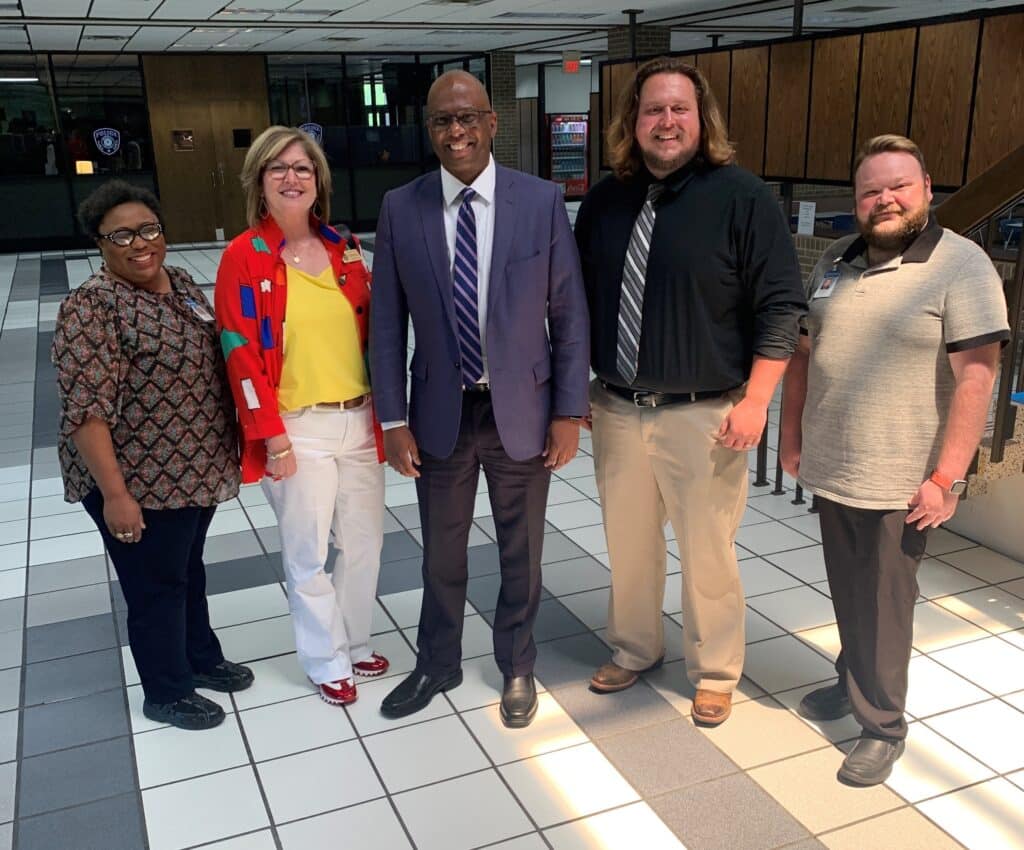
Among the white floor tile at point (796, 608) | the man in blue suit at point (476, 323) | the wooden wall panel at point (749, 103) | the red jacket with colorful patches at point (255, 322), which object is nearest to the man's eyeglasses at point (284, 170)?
the red jacket with colorful patches at point (255, 322)

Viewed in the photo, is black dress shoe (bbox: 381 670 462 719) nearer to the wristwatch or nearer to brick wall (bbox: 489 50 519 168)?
the wristwatch

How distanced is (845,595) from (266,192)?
1905 mm

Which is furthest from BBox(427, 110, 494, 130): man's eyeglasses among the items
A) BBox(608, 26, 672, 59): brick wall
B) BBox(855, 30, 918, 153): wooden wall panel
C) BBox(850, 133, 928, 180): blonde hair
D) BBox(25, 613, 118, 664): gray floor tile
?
BBox(608, 26, 672, 59): brick wall

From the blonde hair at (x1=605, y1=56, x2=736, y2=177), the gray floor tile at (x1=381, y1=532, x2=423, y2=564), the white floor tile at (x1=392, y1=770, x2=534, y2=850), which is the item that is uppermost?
the blonde hair at (x1=605, y1=56, x2=736, y2=177)

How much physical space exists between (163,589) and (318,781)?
0.69 metres

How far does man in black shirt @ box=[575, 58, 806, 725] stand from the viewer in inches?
91.8

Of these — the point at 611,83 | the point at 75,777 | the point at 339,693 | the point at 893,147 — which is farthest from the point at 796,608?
the point at 611,83

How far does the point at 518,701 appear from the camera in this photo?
107 inches

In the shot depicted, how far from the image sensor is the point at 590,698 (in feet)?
9.30

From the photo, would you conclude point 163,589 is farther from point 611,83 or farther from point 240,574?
point 611,83

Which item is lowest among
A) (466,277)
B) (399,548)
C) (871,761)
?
(399,548)

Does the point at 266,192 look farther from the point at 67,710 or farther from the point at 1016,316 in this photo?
the point at 1016,316

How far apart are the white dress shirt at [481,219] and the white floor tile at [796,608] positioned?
1602mm

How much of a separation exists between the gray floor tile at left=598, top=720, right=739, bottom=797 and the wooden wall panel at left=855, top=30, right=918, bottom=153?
4.53 meters
